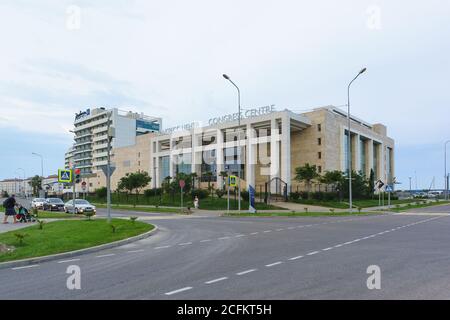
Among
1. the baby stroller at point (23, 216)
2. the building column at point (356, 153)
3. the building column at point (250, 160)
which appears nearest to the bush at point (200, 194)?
the building column at point (250, 160)

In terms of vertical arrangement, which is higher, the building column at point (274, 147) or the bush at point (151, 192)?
the building column at point (274, 147)

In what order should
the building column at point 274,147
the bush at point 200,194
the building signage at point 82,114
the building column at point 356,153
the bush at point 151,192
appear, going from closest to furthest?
the bush at point 200,194, the building column at point 274,147, the bush at point 151,192, the building column at point 356,153, the building signage at point 82,114

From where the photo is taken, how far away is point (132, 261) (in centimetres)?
1001

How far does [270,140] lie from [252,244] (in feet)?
159

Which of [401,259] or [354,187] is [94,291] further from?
[354,187]

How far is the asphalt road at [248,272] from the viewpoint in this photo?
6.53m

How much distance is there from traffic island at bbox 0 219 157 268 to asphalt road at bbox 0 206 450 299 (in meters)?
0.54

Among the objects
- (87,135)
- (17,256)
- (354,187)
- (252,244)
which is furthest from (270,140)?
(87,135)

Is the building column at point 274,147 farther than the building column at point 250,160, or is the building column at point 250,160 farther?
the building column at point 250,160

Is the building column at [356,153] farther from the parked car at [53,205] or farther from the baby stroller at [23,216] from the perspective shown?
the baby stroller at [23,216]

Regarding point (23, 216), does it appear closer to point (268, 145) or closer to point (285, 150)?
point (285, 150)

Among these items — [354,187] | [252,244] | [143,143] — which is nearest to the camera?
[252,244]

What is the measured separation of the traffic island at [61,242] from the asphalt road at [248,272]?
21.3 inches

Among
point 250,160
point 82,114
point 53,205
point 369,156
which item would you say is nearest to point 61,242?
point 53,205
